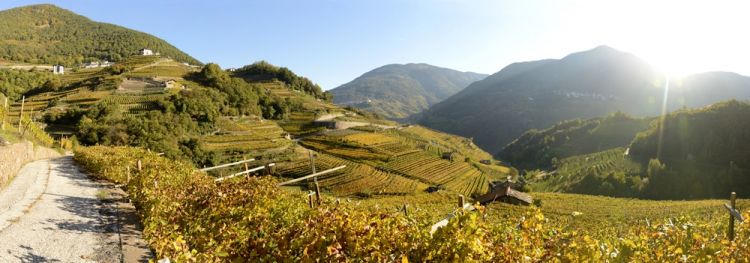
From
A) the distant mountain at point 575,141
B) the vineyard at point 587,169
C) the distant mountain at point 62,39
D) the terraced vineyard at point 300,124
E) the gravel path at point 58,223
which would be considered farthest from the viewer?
the distant mountain at point 62,39

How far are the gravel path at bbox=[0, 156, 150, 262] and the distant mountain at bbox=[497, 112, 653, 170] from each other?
134m

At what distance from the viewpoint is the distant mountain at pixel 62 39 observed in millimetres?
143125

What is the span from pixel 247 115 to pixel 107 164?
80377 millimetres

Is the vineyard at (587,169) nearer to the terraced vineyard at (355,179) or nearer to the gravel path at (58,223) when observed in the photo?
the terraced vineyard at (355,179)

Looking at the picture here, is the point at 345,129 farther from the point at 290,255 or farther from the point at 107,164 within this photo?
the point at 290,255

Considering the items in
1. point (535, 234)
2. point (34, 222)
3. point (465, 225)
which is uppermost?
point (465, 225)

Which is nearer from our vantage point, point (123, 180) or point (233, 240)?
point (233, 240)

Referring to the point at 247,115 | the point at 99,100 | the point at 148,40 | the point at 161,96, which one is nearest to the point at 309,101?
the point at 247,115

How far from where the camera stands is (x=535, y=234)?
15.7 ft

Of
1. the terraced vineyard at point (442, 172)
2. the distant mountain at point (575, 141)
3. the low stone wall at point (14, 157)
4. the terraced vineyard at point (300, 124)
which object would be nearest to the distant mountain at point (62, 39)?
the terraced vineyard at point (300, 124)

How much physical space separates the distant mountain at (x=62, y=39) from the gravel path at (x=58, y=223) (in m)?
158

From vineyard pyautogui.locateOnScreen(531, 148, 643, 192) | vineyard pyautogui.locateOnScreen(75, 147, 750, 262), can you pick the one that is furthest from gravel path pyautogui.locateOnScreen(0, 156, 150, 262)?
vineyard pyautogui.locateOnScreen(531, 148, 643, 192)

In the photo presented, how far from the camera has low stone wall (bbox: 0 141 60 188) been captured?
15.9m

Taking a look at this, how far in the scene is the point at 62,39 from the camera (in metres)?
166
